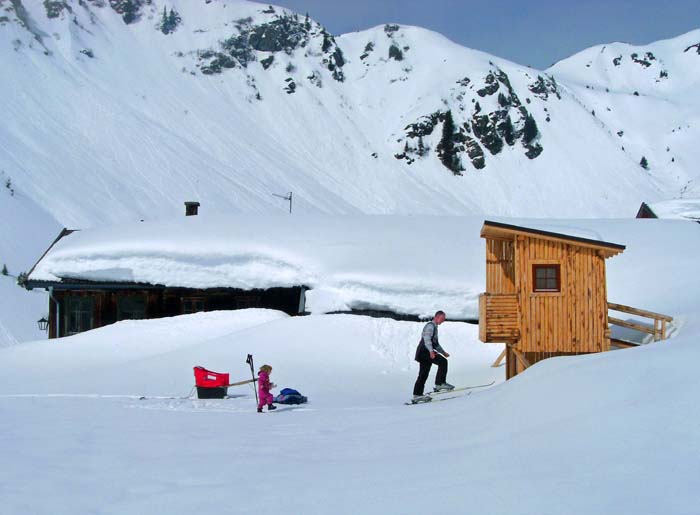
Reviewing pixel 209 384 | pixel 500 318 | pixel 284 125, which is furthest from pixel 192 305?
pixel 284 125

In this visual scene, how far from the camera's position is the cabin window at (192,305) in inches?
961

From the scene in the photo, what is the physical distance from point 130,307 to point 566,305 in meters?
15.7

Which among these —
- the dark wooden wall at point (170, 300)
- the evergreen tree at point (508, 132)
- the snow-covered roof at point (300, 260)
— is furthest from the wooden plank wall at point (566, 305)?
the evergreen tree at point (508, 132)

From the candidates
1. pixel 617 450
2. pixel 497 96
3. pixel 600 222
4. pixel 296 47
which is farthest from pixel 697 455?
pixel 296 47

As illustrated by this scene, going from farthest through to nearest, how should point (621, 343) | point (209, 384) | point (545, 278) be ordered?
point (621, 343)
point (545, 278)
point (209, 384)

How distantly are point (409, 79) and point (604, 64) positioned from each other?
209 ft

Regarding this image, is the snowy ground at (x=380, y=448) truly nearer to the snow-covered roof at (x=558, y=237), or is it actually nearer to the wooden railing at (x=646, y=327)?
the snow-covered roof at (x=558, y=237)

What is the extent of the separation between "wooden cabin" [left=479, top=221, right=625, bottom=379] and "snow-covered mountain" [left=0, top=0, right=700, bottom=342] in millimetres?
30762

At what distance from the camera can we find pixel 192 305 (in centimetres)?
2453

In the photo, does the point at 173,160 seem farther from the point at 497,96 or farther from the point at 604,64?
the point at 604,64

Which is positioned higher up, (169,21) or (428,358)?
(169,21)

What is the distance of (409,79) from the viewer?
112 m

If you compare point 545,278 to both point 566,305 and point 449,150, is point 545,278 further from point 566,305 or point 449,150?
point 449,150

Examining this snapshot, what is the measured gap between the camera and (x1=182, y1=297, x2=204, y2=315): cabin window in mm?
24406
